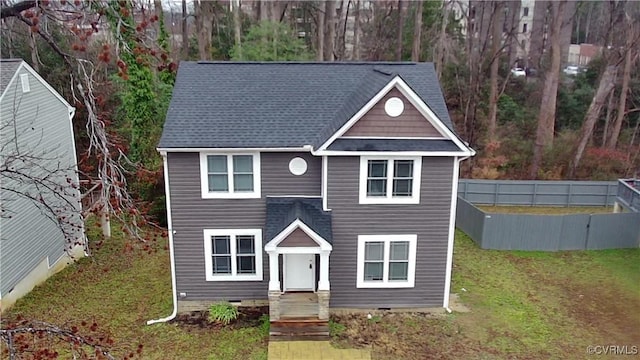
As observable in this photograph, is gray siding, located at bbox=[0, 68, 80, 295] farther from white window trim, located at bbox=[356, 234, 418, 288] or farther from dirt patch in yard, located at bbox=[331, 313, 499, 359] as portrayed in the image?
dirt patch in yard, located at bbox=[331, 313, 499, 359]

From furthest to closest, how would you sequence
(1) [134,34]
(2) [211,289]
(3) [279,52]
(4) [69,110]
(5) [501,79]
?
Answer: (5) [501,79], (3) [279,52], (4) [69,110], (2) [211,289], (1) [134,34]

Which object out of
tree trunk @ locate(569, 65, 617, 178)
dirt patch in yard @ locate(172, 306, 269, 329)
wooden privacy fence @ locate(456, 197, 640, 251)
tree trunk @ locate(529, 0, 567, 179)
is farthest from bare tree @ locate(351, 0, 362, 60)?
dirt patch in yard @ locate(172, 306, 269, 329)

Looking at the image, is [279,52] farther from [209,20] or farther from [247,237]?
[247,237]

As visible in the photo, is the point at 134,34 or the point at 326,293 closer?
the point at 134,34

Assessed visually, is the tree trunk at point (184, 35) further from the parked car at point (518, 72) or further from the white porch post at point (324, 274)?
the parked car at point (518, 72)

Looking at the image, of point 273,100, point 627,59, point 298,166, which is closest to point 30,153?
point 273,100

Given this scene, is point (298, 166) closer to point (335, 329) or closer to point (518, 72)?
point (335, 329)

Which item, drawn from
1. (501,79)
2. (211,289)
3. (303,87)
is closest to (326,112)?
(303,87)
